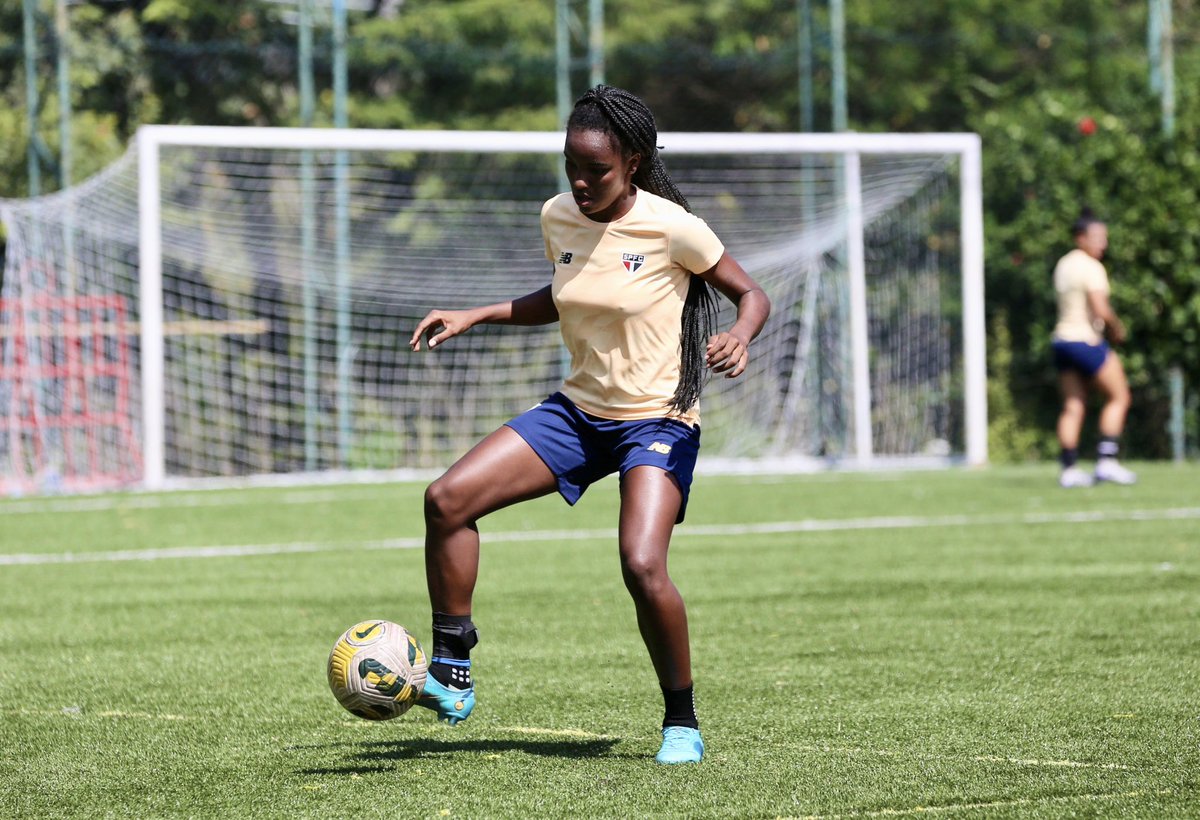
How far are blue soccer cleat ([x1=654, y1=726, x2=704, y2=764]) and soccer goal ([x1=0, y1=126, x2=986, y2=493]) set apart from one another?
40.5 feet

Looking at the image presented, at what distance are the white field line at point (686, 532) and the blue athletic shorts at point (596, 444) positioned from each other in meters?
6.13

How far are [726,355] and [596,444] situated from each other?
66 centimetres

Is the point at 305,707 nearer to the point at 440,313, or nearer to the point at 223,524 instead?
the point at 440,313

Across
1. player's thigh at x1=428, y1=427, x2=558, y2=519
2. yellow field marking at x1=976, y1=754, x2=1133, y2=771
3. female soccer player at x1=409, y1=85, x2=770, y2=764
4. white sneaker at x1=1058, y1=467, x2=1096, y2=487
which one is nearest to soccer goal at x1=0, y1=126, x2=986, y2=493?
white sneaker at x1=1058, y1=467, x2=1096, y2=487

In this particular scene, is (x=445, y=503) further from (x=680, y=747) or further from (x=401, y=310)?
(x=401, y=310)

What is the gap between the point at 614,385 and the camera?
507 cm

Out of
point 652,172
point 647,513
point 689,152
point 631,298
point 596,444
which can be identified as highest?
point 689,152

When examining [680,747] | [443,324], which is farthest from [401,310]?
[680,747]

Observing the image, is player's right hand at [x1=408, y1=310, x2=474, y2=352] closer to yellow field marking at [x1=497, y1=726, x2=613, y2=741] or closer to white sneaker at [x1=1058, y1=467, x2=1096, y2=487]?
yellow field marking at [x1=497, y1=726, x2=613, y2=741]

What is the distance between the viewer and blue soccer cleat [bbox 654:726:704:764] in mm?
4734

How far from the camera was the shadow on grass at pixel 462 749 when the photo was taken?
4.90 m

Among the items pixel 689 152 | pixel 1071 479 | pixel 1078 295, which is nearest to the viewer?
pixel 1078 295

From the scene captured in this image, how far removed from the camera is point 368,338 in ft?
63.2

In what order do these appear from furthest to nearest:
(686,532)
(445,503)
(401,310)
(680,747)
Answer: (401,310) < (686,532) < (445,503) < (680,747)
